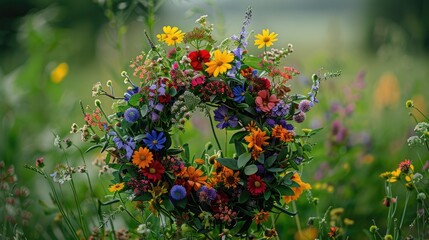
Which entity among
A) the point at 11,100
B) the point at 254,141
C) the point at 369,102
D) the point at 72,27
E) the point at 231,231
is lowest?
the point at 231,231

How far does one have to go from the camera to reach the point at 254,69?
1699mm

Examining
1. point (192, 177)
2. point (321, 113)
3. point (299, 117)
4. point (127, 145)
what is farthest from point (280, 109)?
point (321, 113)

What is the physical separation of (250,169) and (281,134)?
11 centimetres

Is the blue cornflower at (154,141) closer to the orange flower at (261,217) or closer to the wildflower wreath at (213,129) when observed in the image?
→ the wildflower wreath at (213,129)

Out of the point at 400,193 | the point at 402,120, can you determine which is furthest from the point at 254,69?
the point at 402,120

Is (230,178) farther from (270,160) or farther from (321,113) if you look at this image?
(321,113)

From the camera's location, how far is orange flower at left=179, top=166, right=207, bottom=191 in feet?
5.22

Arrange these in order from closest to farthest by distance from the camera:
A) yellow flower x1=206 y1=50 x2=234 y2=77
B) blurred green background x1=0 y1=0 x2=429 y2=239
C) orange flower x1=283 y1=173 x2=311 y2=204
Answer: yellow flower x1=206 y1=50 x2=234 y2=77 → orange flower x1=283 y1=173 x2=311 y2=204 → blurred green background x1=0 y1=0 x2=429 y2=239

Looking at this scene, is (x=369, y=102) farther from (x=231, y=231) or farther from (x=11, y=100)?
(x=231, y=231)

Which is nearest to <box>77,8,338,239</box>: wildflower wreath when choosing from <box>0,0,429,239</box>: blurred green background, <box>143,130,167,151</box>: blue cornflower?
<box>143,130,167,151</box>: blue cornflower

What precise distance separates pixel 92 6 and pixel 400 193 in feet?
24.0

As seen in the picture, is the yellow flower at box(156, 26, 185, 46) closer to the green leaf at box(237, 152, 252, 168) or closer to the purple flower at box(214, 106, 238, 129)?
the purple flower at box(214, 106, 238, 129)

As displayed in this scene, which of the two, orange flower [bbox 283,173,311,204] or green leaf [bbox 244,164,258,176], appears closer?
green leaf [bbox 244,164,258,176]

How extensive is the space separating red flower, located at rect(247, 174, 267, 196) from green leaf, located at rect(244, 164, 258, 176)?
1.0 inches
